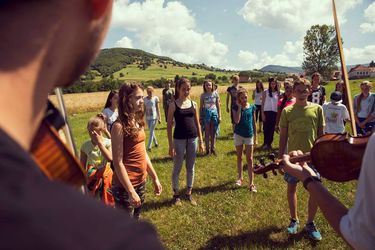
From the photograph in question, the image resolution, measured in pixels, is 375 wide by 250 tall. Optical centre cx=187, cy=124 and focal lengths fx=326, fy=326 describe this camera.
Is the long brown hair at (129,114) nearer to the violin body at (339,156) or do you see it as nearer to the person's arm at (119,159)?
the person's arm at (119,159)

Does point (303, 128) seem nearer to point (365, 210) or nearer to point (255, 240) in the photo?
point (255, 240)

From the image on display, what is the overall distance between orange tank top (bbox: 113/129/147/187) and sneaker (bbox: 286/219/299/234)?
245cm

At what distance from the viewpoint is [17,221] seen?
17.7 inches

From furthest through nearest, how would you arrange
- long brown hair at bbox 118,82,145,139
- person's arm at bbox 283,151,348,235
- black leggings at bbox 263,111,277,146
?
black leggings at bbox 263,111,277,146 → long brown hair at bbox 118,82,145,139 → person's arm at bbox 283,151,348,235

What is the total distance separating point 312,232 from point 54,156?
189 inches

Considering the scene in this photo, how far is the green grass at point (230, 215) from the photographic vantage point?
485cm

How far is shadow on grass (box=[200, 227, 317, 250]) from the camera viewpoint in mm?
4695

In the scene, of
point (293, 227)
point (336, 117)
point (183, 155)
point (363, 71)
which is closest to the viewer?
point (293, 227)

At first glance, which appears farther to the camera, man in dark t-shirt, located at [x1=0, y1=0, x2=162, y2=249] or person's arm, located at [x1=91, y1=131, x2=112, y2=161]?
person's arm, located at [x1=91, y1=131, x2=112, y2=161]

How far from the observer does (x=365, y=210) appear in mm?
1443

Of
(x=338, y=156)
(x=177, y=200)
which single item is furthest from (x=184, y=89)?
(x=338, y=156)

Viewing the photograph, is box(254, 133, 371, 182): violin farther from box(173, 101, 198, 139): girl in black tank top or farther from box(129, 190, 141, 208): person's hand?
box(173, 101, 198, 139): girl in black tank top

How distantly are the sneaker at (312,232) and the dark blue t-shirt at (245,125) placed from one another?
2198 mm

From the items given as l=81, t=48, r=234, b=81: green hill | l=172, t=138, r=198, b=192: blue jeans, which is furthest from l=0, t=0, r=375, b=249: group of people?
l=81, t=48, r=234, b=81: green hill
